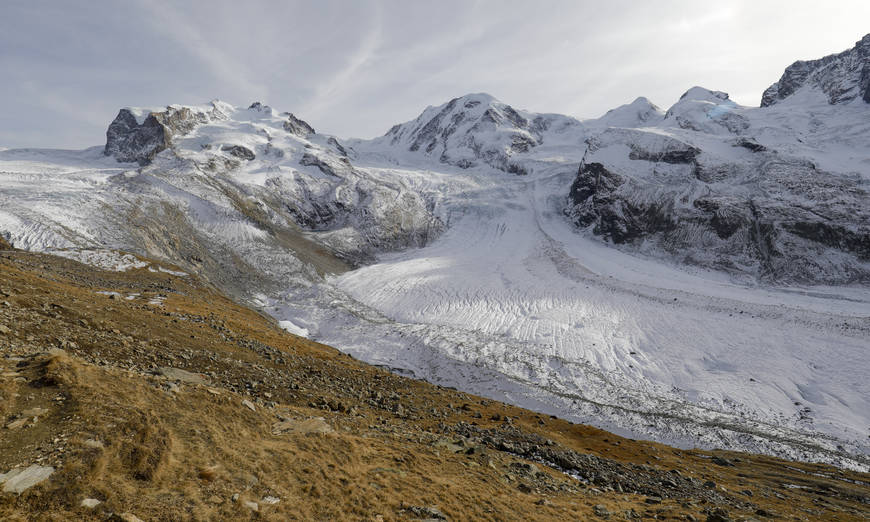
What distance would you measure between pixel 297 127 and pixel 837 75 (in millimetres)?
187009

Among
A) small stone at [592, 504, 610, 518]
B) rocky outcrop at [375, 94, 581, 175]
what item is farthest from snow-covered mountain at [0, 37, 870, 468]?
rocky outcrop at [375, 94, 581, 175]

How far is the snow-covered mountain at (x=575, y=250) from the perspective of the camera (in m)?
31.6

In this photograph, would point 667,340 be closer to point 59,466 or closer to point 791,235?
point 59,466

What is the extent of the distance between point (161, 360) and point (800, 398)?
43.6 metres

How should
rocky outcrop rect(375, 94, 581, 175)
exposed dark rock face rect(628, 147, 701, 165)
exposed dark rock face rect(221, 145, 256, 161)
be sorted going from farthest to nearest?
rocky outcrop rect(375, 94, 581, 175), exposed dark rock face rect(221, 145, 256, 161), exposed dark rock face rect(628, 147, 701, 165)

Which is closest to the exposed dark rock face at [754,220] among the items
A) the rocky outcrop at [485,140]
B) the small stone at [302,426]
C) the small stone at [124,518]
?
the rocky outcrop at [485,140]

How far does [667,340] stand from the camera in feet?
131

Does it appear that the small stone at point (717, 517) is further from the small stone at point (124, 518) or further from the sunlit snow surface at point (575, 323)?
the sunlit snow surface at point (575, 323)

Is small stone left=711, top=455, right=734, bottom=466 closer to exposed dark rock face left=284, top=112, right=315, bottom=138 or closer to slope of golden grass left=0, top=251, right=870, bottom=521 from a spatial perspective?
slope of golden grass left=0, top=251, right=870, bottom=521

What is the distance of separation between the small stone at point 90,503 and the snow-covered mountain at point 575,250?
26249 mm

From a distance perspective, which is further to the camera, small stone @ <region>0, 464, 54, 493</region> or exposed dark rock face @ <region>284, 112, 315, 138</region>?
exposed dark rock face @ <region>284, 112, 315, 138</region>

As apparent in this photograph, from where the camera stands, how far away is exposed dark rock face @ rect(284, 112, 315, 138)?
5717 inches

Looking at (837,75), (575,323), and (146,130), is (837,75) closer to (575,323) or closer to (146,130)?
(575,323)

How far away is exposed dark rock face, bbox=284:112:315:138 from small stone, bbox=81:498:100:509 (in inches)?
6102
